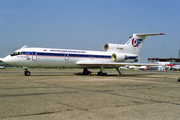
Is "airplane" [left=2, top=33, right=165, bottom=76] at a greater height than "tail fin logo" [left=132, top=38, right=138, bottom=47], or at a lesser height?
lesser

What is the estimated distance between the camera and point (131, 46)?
3294 cm

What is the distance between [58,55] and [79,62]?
327 centimetres

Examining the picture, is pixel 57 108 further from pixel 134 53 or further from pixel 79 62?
pixel 134 53

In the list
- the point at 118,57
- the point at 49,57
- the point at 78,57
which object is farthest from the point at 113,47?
the point at 49,57

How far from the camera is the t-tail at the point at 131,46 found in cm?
3219

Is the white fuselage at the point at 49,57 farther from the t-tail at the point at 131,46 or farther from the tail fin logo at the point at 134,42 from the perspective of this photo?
the tail fin logo at the point at 134,42

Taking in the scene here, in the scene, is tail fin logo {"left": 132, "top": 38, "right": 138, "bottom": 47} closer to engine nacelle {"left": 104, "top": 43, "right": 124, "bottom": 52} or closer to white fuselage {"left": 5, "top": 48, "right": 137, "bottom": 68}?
engine nacelle {"left": 104, "top": 43, "right": 124, "bottom": 52}

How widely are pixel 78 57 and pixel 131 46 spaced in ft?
32.1

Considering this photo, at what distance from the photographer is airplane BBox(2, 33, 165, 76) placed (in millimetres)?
24359

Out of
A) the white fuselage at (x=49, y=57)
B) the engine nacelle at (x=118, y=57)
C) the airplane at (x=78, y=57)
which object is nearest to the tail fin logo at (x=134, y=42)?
the airplane at (x=78, y=57)

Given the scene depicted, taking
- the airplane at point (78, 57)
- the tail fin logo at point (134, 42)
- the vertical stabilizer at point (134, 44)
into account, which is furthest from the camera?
the tail fin logo at point (134, 42)

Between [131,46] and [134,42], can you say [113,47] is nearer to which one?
[131,46]

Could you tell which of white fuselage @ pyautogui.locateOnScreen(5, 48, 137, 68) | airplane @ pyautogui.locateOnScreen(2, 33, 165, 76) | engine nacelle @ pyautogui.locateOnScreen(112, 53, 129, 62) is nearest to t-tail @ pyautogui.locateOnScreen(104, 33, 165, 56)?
airplane @ pyautogui.locateOnScreen(2, 33, 165, 76)

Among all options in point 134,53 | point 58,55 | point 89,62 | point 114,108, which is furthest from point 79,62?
point 114,108
